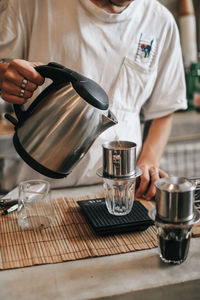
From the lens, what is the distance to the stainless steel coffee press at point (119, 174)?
93 cm

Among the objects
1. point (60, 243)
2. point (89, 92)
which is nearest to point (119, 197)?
point (60, 243)

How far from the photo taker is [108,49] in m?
1.40

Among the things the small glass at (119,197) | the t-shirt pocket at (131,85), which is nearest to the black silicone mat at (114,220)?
the small glass at (119,197)

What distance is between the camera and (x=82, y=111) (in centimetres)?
91

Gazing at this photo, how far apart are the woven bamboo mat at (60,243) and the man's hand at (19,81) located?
35 centimetres

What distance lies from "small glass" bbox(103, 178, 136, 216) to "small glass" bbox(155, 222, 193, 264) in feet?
0.69

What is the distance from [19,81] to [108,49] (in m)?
0.55

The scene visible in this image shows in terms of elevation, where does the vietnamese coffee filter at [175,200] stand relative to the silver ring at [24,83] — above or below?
below

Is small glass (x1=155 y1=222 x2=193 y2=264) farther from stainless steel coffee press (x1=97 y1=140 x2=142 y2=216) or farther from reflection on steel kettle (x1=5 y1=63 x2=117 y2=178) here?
reflection on steel kettle (x1=5 y1=63 x2=117 y2=178)

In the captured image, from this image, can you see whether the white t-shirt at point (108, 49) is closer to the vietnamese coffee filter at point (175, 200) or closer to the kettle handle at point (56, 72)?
the kettle handle at point (56, 72)

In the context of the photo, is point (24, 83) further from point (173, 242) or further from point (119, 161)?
point (173, 242)

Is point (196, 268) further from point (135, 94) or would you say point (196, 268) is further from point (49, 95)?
point (135, 94)

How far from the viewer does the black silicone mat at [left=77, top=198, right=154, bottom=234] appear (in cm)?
95

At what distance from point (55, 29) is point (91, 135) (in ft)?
1.86
